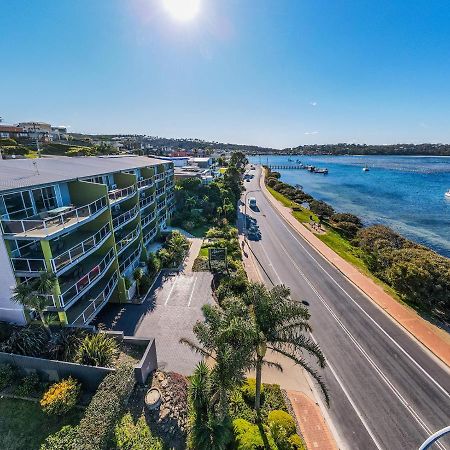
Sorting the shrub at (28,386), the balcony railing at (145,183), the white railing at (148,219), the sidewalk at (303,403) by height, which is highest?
the balcony railing at (145,183)

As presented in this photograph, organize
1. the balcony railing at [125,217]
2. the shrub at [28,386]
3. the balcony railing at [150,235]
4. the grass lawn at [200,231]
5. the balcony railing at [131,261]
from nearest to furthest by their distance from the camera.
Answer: the shrub at [28,386]
the balcony railing at [125,217]
the balcony railing at [131,261]
the balcony railing at [150,235]
the grass lawn at [200,231]

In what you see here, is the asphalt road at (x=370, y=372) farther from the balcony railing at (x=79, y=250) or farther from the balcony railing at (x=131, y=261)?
the balcony railing at (x=79, y=250)

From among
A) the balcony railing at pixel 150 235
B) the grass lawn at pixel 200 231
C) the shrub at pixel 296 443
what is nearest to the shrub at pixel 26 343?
the shrub at pixel 296 443

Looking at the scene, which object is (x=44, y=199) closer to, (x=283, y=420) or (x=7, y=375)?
(x=7, y=375)

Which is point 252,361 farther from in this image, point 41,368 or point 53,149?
point 53,149

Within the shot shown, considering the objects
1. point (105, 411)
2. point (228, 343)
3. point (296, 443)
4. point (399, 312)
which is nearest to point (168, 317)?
point (105, 411)

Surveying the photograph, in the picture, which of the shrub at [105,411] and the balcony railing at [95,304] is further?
the balcony railing at [95,304]

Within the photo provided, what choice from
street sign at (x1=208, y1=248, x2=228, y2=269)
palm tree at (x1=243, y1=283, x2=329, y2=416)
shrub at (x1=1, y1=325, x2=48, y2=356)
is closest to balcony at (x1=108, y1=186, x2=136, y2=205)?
street sign at (x1=208, y1=248, x2=228, y2=269)
